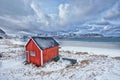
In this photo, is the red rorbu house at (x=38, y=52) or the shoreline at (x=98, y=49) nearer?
the red rorbu house at (x=38, y=52)

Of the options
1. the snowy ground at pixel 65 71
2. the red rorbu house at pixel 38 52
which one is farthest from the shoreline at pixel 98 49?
the red rorbu house at pixel 38 52

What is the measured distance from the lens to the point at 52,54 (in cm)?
1928

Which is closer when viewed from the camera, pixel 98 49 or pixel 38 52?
pixel 38 52

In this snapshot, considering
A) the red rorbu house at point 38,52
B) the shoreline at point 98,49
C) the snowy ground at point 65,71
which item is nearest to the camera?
the snowy ground at point 65,71

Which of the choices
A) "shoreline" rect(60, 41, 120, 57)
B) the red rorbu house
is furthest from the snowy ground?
"shoreline" rect(60, 41, 120, 57)

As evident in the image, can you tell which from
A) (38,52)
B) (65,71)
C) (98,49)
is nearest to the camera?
(65,71)

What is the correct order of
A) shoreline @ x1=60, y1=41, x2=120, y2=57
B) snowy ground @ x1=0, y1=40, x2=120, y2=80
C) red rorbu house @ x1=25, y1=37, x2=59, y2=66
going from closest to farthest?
snowy ground @ x1=0, y1=40, x2=120, y2=80, red rorbu house @ x1=25, y1=37, x2=59, y2=66, shoreline @ x1=60, y1=41, x2=120, y2=57

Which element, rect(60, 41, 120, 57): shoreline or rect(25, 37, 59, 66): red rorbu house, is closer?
rect(25, 37, 59, 66): red rorbu house

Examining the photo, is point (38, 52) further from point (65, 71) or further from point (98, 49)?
point (98, 49)

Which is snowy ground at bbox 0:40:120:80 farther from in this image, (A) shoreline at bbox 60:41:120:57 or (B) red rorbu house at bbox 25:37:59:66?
(A) shoreline at bbox 60:41:120:57

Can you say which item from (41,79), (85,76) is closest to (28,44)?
(41,79)

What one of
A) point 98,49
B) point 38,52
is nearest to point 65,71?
point 38,52

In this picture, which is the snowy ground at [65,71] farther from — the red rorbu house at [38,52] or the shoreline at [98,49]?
the shoreline at [98,49]

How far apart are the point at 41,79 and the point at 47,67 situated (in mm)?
4249
